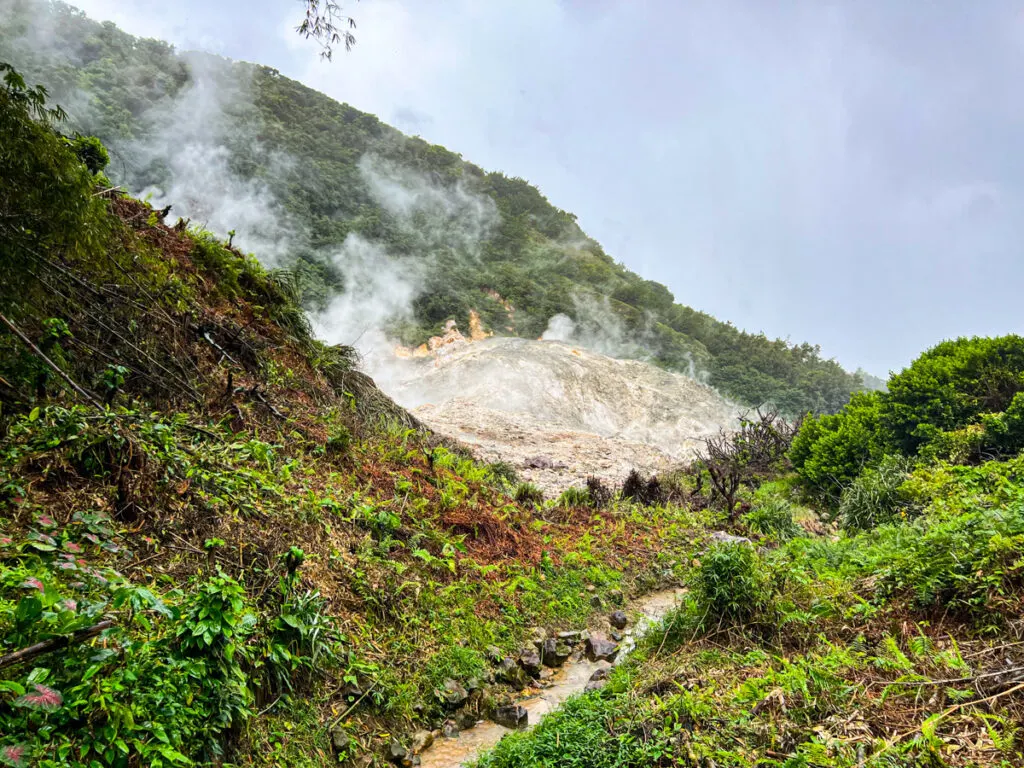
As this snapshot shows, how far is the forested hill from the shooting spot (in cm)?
3319

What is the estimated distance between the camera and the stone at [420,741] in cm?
372

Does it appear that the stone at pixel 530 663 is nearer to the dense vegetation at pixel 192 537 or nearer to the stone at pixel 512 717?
the dense vegetation at pixel 192 537

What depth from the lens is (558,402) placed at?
24953mm

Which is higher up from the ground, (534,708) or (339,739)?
(534,708)

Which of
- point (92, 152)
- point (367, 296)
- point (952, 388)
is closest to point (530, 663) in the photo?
point (92, 152)

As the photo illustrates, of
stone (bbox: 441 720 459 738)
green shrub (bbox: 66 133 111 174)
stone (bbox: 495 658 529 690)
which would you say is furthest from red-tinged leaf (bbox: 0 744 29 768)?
green shrub (bbox: 66 133 111 174)

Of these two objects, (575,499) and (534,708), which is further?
(575,499)

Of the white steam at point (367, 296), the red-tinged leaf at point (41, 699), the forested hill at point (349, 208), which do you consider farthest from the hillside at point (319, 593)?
the forested hill at point (349, 208)

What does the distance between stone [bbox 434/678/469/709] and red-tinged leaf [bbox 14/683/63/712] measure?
108 inches

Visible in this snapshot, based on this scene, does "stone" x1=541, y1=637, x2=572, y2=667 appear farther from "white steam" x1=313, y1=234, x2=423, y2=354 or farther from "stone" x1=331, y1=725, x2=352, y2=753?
"white steam" x1=313, y1=234, x2=423, y2=354

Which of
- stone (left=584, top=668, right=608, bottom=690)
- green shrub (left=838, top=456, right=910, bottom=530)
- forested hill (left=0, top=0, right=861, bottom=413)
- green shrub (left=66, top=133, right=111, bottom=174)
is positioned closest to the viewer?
stone (left=584, top=668, right=608, bottom=690)

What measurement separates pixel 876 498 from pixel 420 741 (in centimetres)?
805

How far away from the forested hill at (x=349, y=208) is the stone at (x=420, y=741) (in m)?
26.8

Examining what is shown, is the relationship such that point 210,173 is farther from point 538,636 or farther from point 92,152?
point 538,636
